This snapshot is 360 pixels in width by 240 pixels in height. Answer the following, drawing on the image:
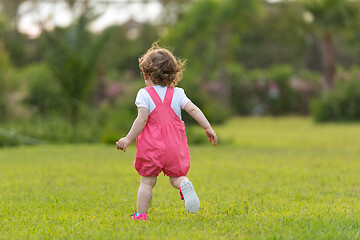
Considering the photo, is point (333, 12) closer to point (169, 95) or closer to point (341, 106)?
point (341, 106)

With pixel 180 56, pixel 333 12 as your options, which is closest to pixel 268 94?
pixel 333 12

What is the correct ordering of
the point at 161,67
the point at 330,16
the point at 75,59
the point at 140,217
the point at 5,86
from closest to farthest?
the point at 140,217 < the point at 161,67 < the point at 75,59 < the point at 5,86 < the point at 330,16

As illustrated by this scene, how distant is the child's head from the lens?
452 cm

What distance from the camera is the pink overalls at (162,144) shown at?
439 cm

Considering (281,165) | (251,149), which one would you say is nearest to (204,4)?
(251,149)

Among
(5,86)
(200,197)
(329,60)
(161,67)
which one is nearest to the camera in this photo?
(161,67)

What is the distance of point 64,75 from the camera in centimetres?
1464

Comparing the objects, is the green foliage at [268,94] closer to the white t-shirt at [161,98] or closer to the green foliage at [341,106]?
the green foliage at [341,106]

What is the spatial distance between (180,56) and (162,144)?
18.3 meters

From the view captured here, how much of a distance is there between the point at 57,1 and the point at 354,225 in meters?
26.3

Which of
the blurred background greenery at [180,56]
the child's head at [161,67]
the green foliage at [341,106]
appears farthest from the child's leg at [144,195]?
the green foliage at [341,106]

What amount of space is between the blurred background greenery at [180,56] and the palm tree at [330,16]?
48 millimetres

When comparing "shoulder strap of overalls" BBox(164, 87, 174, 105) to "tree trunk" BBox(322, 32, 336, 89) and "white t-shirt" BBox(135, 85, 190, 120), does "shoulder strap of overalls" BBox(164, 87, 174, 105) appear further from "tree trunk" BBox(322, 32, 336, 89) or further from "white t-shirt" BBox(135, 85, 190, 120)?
"tree trunk" BBox(322, 32, 336, 89)

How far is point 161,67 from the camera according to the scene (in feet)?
14.8
